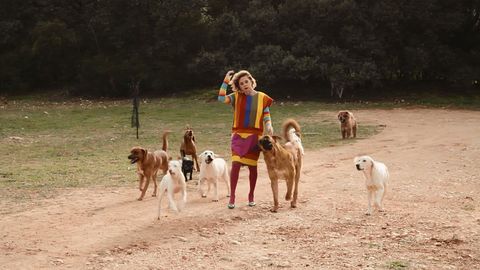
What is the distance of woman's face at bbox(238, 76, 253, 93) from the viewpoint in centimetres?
801

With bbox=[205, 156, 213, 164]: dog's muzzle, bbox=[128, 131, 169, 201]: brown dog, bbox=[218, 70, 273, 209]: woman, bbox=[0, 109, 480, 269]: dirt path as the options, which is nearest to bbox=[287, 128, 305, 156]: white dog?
bbox=[218, 70, 273, 209]: woman

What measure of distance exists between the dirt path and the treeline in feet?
60.7

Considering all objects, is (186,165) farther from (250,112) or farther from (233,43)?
(233,43)

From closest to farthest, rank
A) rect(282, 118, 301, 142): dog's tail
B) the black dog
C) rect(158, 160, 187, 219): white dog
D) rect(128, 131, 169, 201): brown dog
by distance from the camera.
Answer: rect(158, 160, 187, 219): white dog, rect(282, 118, 301, 142): dog's tail, rect(128, 131, 169, 201): brown dog, the black dog

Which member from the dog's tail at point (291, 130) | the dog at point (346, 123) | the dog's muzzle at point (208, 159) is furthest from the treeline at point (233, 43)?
the dog's muzzle at point (208, 159)

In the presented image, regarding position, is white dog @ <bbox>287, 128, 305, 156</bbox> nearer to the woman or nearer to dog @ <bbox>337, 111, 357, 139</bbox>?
the woman

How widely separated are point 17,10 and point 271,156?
1297 inches

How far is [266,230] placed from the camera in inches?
279

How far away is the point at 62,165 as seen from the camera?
12.3 metres

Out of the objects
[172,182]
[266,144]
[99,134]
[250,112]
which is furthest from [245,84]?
[99,134]

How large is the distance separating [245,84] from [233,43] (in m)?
23.9

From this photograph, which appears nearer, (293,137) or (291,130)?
(293,137)

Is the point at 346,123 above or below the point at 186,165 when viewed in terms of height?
above

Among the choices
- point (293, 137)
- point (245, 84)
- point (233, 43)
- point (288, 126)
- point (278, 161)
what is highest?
point (233, 43)
